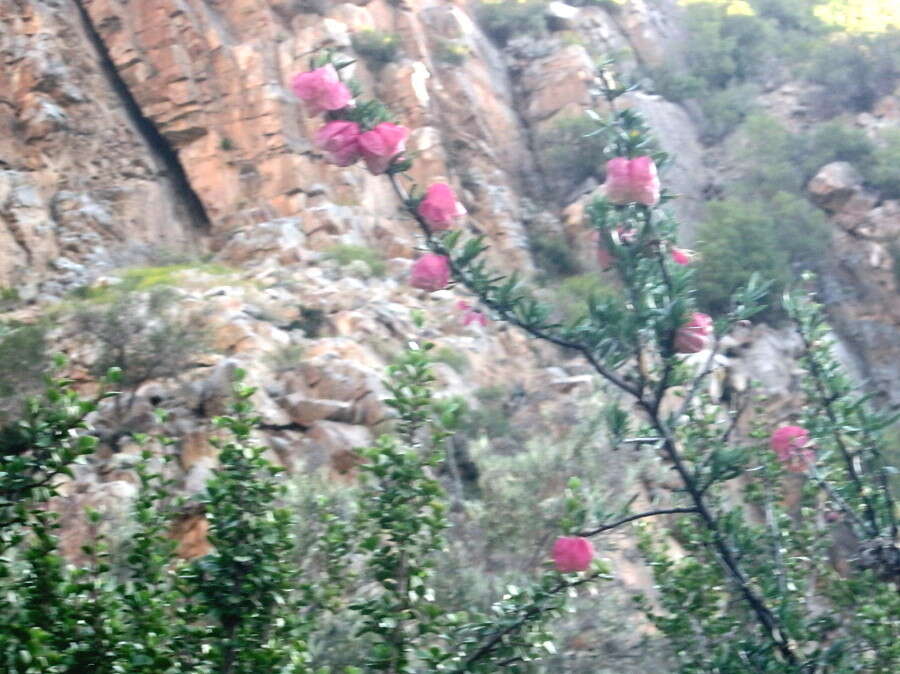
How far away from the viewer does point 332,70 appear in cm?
359

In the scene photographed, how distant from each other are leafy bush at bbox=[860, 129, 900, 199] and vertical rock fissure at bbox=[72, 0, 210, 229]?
41.8 ft

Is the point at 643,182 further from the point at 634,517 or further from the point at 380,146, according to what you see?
the point at 634,517

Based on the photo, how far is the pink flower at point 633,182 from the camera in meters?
3.64

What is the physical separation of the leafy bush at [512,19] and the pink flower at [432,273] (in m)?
20.6

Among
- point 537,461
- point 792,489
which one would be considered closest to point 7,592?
point 537,461

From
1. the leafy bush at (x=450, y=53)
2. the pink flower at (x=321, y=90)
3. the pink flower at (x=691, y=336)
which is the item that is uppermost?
the pink flower at (x=321, y=90)

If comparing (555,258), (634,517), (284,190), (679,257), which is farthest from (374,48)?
(634,517)

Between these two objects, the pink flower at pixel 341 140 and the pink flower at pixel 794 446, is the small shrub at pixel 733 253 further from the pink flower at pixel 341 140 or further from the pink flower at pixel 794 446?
the pink flower at pixel 341 140

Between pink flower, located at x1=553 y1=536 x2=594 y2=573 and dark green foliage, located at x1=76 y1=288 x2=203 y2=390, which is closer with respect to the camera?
pink flower, located at x1=553 y1=536 x2=594 y2=573

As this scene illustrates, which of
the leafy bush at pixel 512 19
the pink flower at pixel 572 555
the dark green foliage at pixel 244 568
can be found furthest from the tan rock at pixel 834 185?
the dark green foliage at pixel 244 568

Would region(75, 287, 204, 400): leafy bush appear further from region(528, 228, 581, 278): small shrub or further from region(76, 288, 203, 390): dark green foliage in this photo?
region(528, 228, 581, 278): small shrub

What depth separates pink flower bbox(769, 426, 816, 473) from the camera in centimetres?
477

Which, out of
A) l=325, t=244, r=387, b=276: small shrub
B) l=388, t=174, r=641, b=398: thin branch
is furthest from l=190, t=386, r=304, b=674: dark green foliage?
l=325, t=244, r=387, b=276: small shrub

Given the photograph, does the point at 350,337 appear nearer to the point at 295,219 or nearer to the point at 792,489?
the point at 295,219
